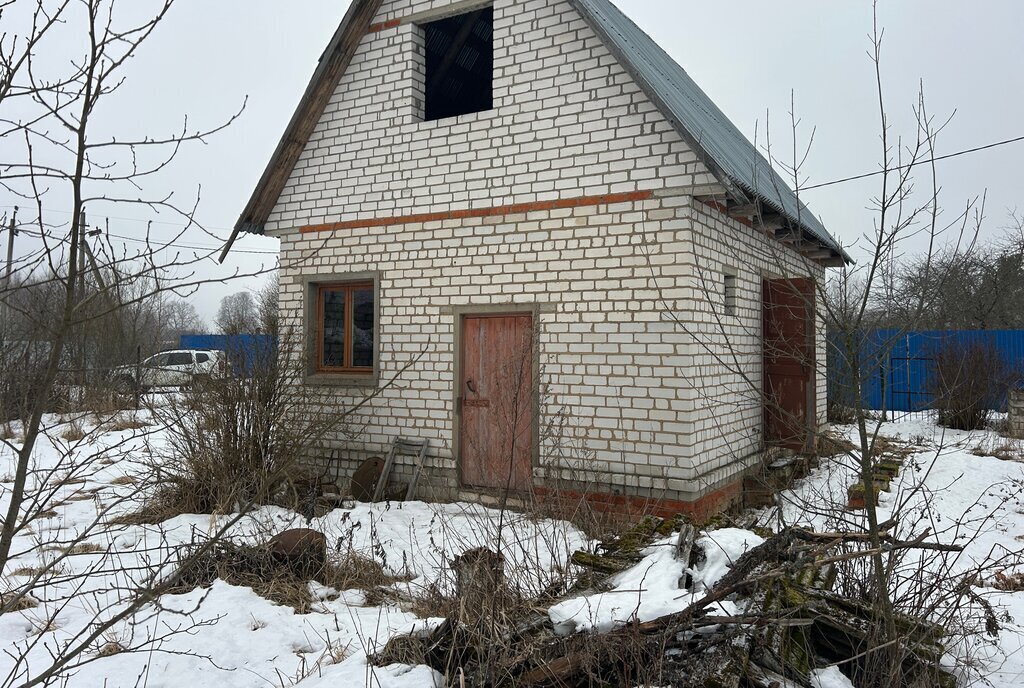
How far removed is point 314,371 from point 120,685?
5.46 metres

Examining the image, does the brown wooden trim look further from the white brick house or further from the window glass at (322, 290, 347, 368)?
the window glass at (322, 290, 347, 368)

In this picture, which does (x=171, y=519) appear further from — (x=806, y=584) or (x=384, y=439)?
(x=806, y=584)

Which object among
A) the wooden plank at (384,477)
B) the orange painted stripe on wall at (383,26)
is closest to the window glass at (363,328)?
the wooden plank at (384,477)

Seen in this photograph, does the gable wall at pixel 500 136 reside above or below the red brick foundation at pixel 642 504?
above

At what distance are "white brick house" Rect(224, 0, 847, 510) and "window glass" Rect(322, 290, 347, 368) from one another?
3 centimetres

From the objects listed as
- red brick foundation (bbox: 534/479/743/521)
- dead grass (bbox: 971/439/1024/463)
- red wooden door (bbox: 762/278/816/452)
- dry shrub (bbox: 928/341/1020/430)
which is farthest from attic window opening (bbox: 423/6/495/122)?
dry shrub (bbox: 928/341/1020/430)

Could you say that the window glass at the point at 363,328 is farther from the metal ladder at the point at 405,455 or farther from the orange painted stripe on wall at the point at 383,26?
the orange painted stripe on wall at the point at 383,26

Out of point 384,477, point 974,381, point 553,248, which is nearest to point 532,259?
point 553,248

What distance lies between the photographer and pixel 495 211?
7.86 meters

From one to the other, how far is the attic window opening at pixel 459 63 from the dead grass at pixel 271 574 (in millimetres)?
5518

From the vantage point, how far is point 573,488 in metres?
7.02

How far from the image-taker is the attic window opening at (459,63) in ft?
30.2

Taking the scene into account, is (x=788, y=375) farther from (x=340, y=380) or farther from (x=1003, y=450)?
(x=340, y=380)

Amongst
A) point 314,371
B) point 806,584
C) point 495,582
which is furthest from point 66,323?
point 314,371
